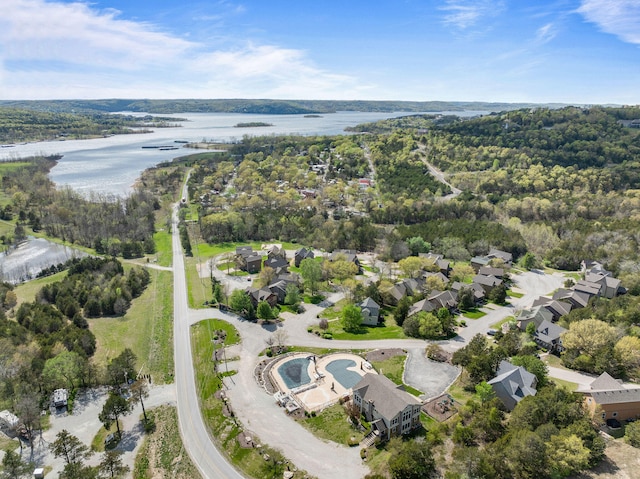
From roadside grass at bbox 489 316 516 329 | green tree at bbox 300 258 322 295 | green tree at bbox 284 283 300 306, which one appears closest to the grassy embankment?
green tree at bbox 300 258 322 295

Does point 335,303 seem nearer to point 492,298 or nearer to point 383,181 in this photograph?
point 492,298

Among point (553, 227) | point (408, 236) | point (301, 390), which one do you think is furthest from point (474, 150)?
point (301, 390)

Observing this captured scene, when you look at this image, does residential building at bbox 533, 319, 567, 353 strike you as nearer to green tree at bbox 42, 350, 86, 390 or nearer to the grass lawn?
the grass lawn

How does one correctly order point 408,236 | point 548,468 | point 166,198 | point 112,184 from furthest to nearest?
point 112,184
point 166,198
point 408,236
point 548,468

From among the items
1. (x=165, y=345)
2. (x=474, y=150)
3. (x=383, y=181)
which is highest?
(x=474, y=150)

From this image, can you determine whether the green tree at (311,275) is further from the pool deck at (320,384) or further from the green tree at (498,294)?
the green tree at (498,294)
